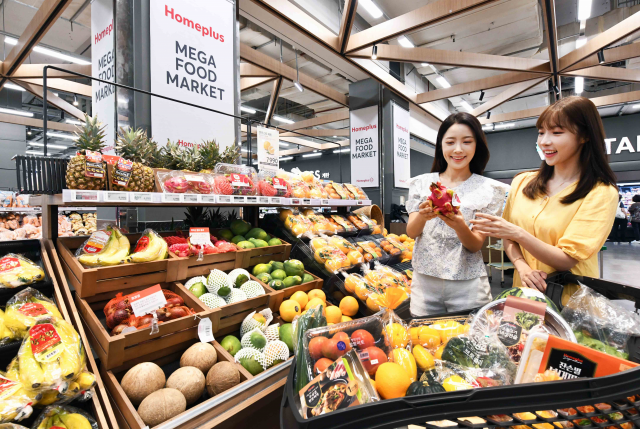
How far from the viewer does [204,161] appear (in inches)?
86.1

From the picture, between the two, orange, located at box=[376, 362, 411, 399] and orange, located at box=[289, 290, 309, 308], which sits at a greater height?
orange, located at box=[376, 362, 411, 399]

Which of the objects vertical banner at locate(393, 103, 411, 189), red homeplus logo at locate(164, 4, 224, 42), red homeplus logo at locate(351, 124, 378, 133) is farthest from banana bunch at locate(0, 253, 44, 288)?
red homeplus logo at locate(351, 124, 378, 133)

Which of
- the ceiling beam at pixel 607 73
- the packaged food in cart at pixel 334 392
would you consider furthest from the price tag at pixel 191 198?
the ceiling beam at pixel 607 73

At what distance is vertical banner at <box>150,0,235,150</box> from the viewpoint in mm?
2529

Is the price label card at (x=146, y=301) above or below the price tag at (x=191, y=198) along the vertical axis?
below

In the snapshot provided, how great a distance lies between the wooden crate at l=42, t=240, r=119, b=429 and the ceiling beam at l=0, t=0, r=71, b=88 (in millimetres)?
2913

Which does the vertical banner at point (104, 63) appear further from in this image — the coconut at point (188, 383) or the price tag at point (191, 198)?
the coconut at point (188, 383)

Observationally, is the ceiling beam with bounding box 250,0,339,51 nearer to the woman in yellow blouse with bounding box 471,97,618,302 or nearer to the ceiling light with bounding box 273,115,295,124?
the woman in yellow blouse with bounding box 471,97,618,302

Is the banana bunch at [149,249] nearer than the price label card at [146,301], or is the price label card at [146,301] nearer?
the price label card at [146,301]

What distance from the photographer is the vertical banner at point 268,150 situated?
2.71 meters

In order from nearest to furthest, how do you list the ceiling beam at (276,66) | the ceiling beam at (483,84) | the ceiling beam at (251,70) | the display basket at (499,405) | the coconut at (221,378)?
the display basket at (499,405)
the coconut at (221,378)
the ceiling beam at (276,66)
the ceiling beam at (251,70)
the ceiling beam at (483,84)

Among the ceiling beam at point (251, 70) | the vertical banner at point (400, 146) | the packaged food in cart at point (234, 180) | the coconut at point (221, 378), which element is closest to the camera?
the coconut at point (221, 378)

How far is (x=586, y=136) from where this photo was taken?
1291mm

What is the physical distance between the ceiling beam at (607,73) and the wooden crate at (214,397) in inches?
248
